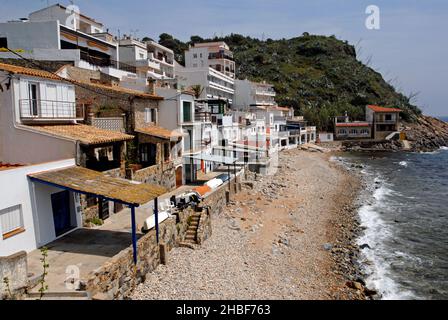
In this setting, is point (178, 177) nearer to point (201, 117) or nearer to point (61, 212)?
point (201, 117)

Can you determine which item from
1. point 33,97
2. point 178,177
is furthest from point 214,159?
point 33,97

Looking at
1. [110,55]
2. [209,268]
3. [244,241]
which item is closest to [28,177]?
[209,268]

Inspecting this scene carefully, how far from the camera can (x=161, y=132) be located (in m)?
30.0

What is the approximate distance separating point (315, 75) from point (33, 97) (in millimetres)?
129532

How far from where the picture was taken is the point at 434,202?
3803cm

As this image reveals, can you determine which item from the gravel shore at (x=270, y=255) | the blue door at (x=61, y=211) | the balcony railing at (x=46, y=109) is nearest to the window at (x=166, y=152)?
the gravel shore at (x=270, y=255)

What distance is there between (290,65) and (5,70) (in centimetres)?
13765

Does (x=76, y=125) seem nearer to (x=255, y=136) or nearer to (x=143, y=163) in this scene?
(x=143, y=163)

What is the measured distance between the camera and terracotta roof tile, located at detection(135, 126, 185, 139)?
28188 millimetres

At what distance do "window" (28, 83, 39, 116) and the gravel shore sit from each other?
10039 mm

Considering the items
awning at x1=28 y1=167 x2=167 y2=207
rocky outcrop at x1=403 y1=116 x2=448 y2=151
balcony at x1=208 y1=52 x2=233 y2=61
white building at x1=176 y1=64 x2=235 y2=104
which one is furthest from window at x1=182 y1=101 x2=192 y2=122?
rocky outcrop at x1=403 y1=116 x2=448 y2=151

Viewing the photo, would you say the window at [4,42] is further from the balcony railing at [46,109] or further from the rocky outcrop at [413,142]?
the rocky outcrop at [413,142]

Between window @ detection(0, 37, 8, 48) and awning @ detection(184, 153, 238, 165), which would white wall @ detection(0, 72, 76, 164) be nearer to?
awning @ detection(184, 153, 238, 165)

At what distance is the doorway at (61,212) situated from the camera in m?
17.2
